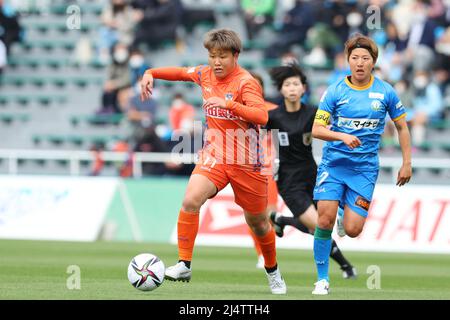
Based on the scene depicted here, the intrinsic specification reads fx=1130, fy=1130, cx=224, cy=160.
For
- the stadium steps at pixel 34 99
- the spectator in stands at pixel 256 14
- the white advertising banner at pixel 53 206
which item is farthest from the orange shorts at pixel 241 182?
the stadium steps at pixel 34 99

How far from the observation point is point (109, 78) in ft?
92.1

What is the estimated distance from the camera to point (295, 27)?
88.8 ft

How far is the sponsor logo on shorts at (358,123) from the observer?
436 inches

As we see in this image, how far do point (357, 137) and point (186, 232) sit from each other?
1.93m

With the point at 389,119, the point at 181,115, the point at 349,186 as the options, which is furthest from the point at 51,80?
the point at 349,186

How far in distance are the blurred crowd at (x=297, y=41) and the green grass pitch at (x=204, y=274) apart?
5.34 metres

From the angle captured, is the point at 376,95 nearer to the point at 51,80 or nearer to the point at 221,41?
the point at 221,41

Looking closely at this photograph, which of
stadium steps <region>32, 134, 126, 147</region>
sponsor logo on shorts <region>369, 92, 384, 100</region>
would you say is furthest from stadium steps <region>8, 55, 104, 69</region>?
sponsor logo on shorts <region>369, 92, 384, 100</region>

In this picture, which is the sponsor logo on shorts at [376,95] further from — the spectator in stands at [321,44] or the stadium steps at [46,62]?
the stadium steps at [46,62]

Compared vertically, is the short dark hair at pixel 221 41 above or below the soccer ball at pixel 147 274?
above

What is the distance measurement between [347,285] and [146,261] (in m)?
2.97
